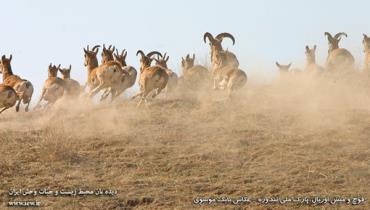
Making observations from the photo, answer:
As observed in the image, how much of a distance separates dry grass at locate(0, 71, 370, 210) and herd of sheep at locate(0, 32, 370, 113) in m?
0.96

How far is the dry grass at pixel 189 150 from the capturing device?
48.5 feet

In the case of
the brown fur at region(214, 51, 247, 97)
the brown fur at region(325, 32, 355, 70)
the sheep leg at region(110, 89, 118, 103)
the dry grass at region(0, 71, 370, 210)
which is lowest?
the dry grass at region(0, 71, 370, 210)

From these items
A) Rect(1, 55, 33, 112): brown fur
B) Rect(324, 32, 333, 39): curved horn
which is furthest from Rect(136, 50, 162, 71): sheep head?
Rect(324, 32, 333, 39): curved horn

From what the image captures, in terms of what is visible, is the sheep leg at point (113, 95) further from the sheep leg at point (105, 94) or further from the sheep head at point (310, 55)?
the sheep head at point (310, 55)

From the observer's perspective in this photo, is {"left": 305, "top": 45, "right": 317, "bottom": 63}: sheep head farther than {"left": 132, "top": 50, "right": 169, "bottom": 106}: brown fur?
Yes

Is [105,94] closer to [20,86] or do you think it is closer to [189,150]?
[20,86]

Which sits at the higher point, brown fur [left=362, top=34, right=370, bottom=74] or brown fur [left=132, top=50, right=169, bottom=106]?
brown fur [left=362, top=34, right=370, bottom=74]

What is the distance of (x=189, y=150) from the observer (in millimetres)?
17891

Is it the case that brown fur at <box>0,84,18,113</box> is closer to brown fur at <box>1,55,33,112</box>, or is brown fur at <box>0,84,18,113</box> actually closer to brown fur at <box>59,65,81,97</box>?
brown fur at <box>1,55,33,112</box>

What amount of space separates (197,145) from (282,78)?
1362cm

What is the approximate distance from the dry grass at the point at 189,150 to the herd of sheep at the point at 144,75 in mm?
958

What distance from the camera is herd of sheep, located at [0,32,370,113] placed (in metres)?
25.6

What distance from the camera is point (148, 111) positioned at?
2388 cm

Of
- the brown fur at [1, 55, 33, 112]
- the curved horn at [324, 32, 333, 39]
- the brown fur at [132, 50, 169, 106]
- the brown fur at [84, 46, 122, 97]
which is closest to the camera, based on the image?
the brown fur at [1, 55, 33, 112]
